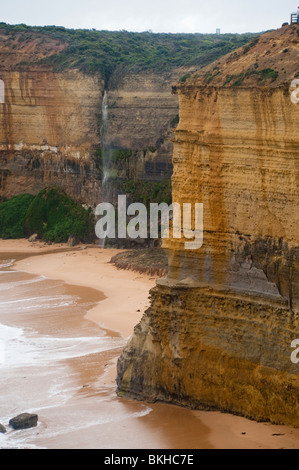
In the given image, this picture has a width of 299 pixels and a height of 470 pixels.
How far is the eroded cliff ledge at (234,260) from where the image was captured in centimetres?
1658

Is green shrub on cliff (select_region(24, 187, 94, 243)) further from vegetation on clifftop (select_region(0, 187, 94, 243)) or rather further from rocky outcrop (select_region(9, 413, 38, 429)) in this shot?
rocky outcrop (select_region(9, 413, 38, 429))

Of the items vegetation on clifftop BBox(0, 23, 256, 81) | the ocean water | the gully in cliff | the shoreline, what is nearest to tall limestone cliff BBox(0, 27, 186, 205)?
vegetation on clifftop BBox(0, 23, 256, 81)

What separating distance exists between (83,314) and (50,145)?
59.9ft

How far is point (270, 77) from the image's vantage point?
17.4 m

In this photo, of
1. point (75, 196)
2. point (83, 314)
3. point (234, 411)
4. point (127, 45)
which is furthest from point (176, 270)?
point (127, 45)

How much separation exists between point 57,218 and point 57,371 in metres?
22.8

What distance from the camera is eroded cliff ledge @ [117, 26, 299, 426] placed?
16578 mm

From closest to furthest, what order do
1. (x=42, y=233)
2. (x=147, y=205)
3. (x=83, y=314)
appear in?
(x=83, y=314) < (x=147, y=205) < (x=42, y=233)

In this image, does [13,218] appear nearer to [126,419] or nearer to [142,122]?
[142,122]

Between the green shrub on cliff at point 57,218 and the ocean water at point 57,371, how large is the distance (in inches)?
403

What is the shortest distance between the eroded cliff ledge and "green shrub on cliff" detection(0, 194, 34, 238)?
27.1 m

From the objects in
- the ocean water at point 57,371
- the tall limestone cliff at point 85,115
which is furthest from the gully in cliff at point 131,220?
the ocean water at point 57,371

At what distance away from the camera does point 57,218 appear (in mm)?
44844

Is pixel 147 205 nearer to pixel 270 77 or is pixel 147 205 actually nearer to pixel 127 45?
pixel 127 45
